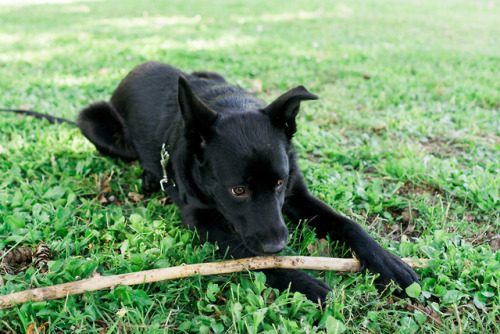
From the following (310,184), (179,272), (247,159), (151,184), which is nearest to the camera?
(179,272)

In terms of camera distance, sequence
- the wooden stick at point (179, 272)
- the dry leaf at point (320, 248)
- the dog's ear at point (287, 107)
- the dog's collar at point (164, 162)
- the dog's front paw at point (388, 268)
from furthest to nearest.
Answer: the dog's collar at point (164, 162)
the dry leaf at point (320, 248)
the dog's ear at point (287, 107)
the dog's front paw at point (388, 268)
the wooden stick at point (179, 272)

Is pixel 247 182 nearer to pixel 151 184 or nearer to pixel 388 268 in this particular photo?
pixel 388 268

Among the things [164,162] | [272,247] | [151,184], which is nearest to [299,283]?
[272,247]

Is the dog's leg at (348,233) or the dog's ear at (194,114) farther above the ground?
the dog's ear at (194,114)

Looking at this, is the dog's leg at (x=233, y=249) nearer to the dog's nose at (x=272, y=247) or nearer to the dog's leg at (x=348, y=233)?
the dog's nose at (x=272, y=247)

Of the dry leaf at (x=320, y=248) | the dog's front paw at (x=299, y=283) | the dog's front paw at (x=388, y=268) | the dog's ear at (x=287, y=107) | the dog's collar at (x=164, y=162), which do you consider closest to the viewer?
the dog's front paw at (x=299, y=283)

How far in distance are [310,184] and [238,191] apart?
109 cm

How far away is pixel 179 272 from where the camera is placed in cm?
203

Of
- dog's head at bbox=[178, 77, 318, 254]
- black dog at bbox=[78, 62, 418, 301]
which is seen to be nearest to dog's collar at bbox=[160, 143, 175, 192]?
black dog at bbox=[78, 62, 418, 301]

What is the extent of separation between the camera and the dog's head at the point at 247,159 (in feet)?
6.96

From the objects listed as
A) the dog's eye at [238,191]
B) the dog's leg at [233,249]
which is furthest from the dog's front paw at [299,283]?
the dog's eye at [238,191]

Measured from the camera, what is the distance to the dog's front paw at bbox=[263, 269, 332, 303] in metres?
1.98

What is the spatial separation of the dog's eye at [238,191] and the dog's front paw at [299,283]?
0.46 m

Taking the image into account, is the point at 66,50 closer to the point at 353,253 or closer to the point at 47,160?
the point at 47,160
